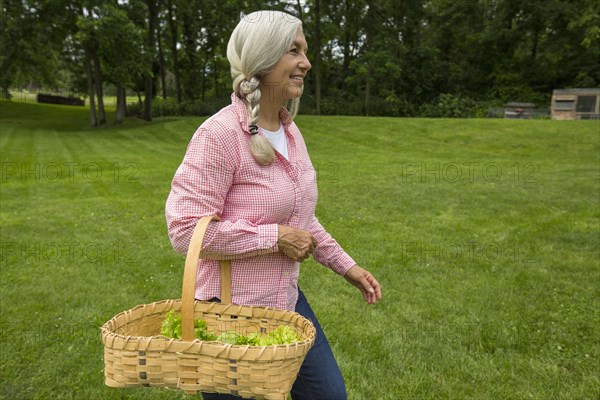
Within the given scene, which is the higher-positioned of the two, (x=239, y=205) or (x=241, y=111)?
(x=241, y=111)

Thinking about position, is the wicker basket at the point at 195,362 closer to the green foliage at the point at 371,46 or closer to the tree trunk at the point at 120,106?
the green foliage at the point at 371,46

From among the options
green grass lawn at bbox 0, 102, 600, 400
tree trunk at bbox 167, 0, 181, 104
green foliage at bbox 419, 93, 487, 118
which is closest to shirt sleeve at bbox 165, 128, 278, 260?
green grass lawn at bbox 0, 102, 600, 400

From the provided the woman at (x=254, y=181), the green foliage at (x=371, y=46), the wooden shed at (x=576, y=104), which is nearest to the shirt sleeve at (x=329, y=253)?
the woman at (x=254, y=181)

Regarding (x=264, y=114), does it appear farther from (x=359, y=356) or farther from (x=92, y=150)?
(x=92, y=150)

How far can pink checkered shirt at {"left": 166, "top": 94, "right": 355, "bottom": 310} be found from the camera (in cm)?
204

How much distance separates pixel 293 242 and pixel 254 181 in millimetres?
311

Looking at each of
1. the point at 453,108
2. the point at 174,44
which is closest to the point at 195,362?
the point at 453,108

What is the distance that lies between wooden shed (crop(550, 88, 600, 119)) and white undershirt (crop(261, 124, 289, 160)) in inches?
1126

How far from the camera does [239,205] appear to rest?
2168mm

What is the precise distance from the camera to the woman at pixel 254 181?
80.7 inches

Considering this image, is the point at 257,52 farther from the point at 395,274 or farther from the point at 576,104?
the point at 576,104

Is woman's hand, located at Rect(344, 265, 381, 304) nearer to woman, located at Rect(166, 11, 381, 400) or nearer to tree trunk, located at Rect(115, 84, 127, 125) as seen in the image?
woman, located at Rect(166, 11, 381, 400)

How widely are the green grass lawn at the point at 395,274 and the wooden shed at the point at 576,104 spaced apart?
41.2ft

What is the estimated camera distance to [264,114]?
2.36 m
